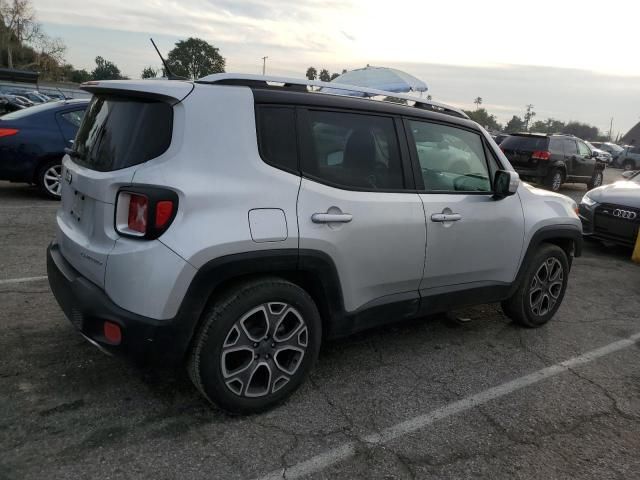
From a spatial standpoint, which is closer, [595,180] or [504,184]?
[504,184]

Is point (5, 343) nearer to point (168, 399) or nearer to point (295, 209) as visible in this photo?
point (168, 399)

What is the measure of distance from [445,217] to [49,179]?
6.63 m

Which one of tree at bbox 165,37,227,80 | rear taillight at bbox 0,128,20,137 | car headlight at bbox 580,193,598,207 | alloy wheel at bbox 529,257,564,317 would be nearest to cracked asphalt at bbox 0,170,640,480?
alloy wheel at bbox 529,257,564,317

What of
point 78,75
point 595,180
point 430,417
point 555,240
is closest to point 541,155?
point 595,180

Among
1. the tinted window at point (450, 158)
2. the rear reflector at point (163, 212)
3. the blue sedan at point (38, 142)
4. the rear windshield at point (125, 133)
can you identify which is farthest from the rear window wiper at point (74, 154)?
the blue sedan at point (38, 142)

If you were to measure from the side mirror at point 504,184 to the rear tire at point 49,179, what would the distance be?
6.44 metres

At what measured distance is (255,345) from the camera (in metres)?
2.82

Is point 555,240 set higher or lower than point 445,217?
lower

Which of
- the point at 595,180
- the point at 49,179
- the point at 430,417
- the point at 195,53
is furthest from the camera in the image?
the point at 195,53

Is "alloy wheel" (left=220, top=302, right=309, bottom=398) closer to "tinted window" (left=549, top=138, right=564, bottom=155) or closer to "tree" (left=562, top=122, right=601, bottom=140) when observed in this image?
"tinted window" (left=549, top=138, right=564, bottom=155)

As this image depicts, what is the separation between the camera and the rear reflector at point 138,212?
249 cm

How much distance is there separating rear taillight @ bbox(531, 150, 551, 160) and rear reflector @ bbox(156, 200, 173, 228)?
1398 cm

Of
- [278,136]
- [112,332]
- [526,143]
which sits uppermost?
[278,136]

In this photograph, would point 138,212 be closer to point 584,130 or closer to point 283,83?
→ point 283,83
